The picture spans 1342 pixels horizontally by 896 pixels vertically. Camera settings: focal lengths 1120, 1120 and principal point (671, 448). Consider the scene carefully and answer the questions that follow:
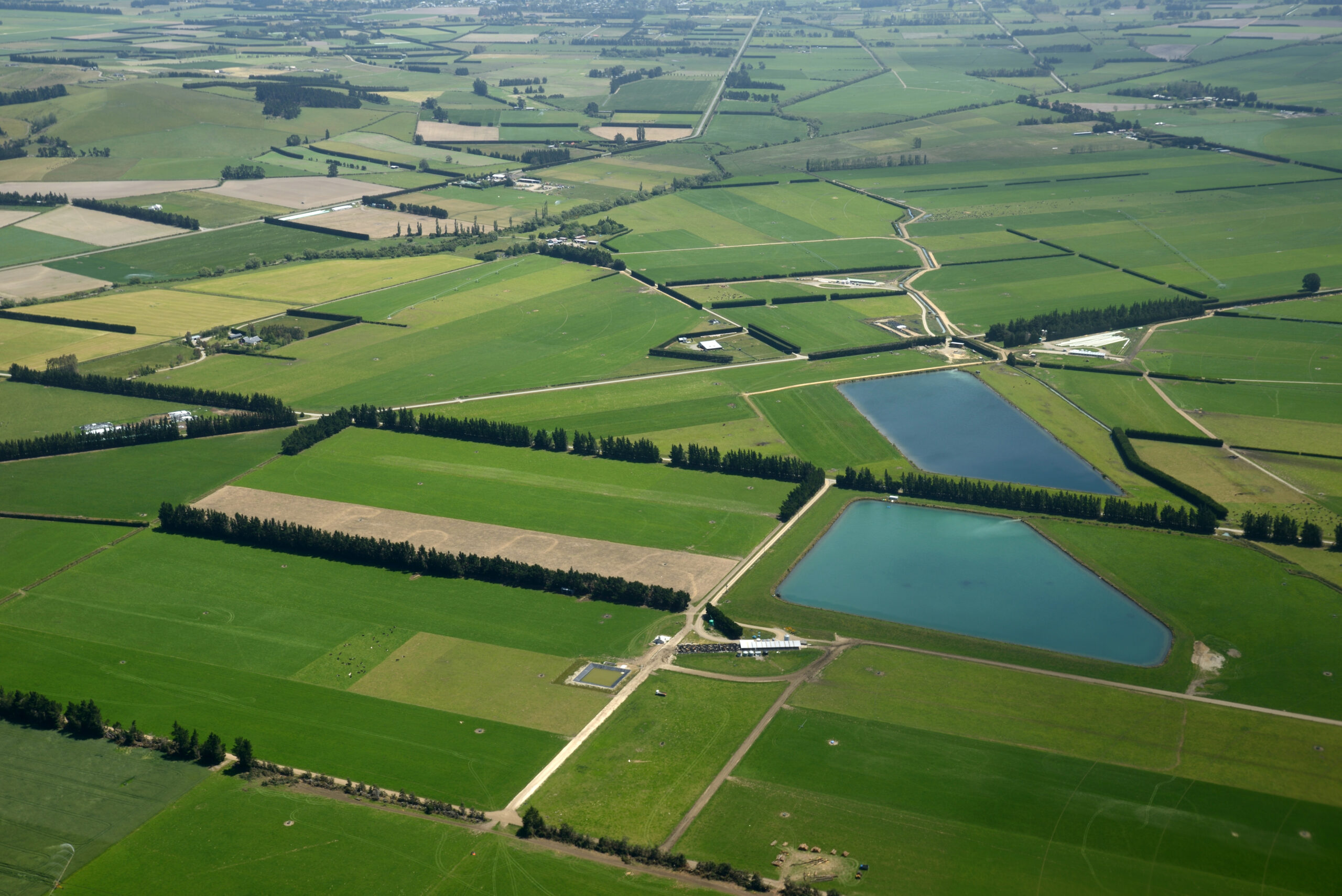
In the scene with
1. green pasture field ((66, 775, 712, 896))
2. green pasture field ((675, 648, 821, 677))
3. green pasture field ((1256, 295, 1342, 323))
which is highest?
green pasture field ((1256, 295, 1342, 323))

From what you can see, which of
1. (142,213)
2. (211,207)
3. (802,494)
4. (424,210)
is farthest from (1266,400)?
(142,213)

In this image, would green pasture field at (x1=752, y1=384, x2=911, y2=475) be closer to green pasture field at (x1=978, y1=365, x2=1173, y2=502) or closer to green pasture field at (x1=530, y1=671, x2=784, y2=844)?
green pasture field at (x1=978, y1=365, x2=1173, y2=502)

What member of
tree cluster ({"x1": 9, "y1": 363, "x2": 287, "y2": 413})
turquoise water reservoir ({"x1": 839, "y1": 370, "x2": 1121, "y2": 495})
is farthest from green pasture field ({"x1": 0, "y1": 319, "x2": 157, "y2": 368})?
turquoise water reservoir ({"x1": 839, "y1": 370, "x2": 1121, "y2": 495})

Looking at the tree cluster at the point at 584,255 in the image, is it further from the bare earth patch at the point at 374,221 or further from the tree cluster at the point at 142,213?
the tree cluster at the point at 142,213

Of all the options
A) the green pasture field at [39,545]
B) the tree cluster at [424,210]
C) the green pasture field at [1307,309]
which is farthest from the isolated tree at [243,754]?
the tree cluster at [424,210]

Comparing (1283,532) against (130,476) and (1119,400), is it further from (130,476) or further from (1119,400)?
(130,476)

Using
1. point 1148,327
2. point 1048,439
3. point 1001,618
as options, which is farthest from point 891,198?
point 1001,618

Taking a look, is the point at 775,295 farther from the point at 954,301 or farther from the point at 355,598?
the point at 355,598

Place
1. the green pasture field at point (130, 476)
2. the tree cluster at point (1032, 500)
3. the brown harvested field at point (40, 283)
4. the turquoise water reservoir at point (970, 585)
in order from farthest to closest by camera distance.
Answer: the brown harvested field at point (40, 283) < the green pasture field at point (130, 476) < the tree cluster at point (1032, 500) < the turquoise water reservoir at point (970, 585)
